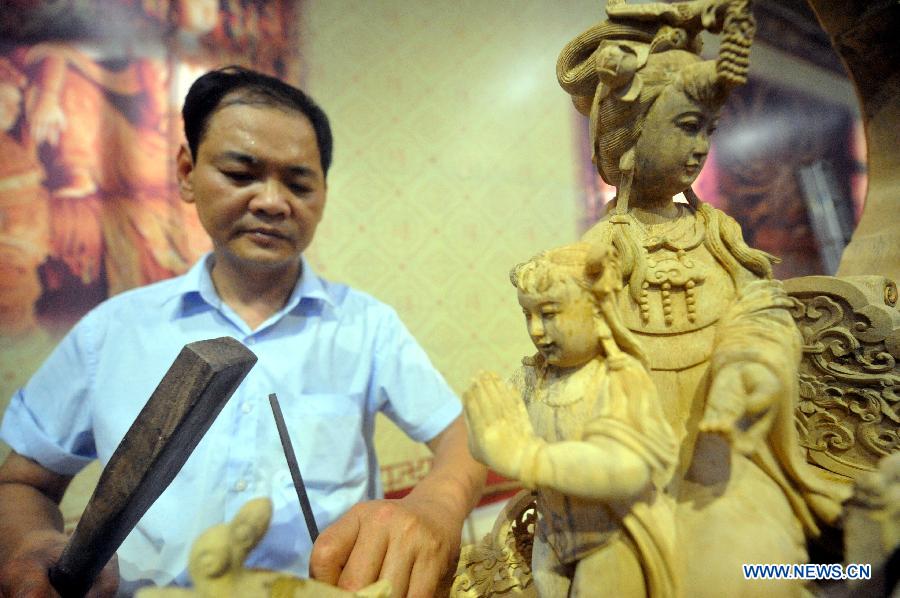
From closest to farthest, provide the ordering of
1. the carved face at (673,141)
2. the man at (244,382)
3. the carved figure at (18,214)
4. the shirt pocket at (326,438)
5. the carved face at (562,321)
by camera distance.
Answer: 1. the carved face at (562,321)
2. the carved face at (673,141)
3. the man at (244,382)
4. the shirt pocket at (326,438)
5. the carved figure at (18,214)

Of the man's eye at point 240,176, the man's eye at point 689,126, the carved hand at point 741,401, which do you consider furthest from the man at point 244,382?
the man's eye at point 689,126

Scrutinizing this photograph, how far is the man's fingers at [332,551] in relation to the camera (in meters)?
0.90

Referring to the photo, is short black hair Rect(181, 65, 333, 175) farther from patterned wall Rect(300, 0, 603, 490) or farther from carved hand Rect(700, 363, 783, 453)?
carved hand Rect(700, 363, 783, 453)

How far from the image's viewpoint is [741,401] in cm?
66

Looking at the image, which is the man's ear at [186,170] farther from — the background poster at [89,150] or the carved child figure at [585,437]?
the carved child figure at [585,437]

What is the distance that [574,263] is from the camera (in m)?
0.75

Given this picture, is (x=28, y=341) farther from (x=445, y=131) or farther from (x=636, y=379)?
(x=636, y=379)

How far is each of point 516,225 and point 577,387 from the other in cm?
185

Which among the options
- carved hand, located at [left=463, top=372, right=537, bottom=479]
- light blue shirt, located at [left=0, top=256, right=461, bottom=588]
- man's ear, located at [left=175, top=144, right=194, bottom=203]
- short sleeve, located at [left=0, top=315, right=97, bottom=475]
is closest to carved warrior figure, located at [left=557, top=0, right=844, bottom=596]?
carved hand, located at [left=463, top=372, right=537, bottom=479]

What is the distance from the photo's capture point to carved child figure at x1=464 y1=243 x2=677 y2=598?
62 cm

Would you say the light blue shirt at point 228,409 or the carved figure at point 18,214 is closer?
the light blue shirt at point 228,409

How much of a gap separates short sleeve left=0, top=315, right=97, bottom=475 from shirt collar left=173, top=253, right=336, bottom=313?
32 centimetres

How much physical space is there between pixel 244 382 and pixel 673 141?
1310 millimetres

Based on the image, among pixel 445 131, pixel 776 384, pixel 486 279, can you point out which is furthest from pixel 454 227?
pixel 776 384
